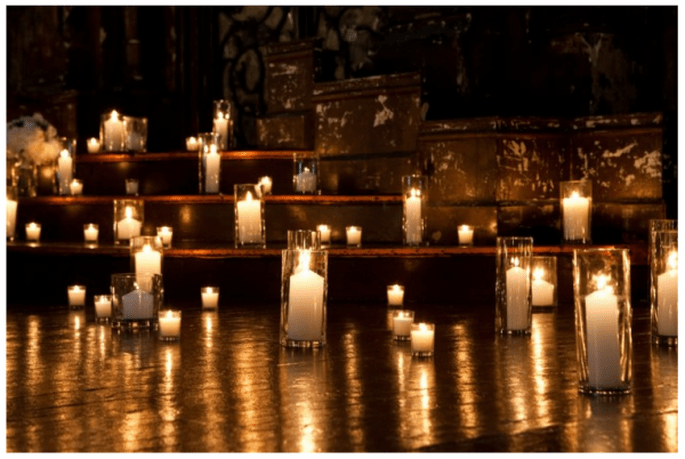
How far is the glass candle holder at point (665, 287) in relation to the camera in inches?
133

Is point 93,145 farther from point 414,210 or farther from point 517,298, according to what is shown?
point 517,298

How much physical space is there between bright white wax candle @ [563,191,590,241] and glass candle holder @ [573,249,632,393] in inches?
95.2

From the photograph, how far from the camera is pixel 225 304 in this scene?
4777mm

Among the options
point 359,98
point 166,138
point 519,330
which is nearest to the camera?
point 519,330

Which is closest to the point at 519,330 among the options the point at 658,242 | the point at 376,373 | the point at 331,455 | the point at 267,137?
the point at 658,242

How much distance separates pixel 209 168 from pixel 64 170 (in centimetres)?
89

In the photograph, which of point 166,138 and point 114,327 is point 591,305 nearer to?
point 114,327

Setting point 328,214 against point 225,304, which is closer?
point 225,304

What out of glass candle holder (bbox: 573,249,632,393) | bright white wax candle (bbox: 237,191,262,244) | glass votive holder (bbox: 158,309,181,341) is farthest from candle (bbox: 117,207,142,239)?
glass candle holder (bbox: 573,249,632,393)

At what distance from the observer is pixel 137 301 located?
391 cm

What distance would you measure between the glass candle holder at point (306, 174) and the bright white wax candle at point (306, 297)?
2.29m

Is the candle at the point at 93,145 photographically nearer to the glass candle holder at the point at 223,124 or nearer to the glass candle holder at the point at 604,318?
the glass candle holder at the point at 223,124

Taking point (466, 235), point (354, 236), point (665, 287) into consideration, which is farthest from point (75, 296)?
point (665, 287)

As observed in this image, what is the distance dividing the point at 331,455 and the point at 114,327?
6.56ft
